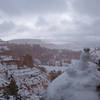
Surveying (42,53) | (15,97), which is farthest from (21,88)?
(42,53)

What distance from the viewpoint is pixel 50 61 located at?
71.6 ft

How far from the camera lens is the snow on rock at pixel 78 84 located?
109 centimetres

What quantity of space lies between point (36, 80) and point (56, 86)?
10.5 meters

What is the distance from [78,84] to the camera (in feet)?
3.74

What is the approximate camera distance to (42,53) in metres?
23.5

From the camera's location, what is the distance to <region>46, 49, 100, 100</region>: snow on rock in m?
1.09

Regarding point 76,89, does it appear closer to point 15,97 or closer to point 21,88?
point 15,97

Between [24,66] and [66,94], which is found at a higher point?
[66,94]

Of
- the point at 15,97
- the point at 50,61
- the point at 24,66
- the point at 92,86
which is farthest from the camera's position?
the point at 50,61

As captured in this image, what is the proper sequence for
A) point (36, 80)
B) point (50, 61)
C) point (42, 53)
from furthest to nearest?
point (42, 53) < point (50, 61) < point (36, 80)

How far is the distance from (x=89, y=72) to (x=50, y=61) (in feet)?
67.9

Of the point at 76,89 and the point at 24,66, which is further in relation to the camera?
the point at 24,66

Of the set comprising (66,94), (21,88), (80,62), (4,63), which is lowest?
Result: (21,88)

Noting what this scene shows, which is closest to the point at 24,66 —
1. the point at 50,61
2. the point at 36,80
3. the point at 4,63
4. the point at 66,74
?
the point at 4,63
